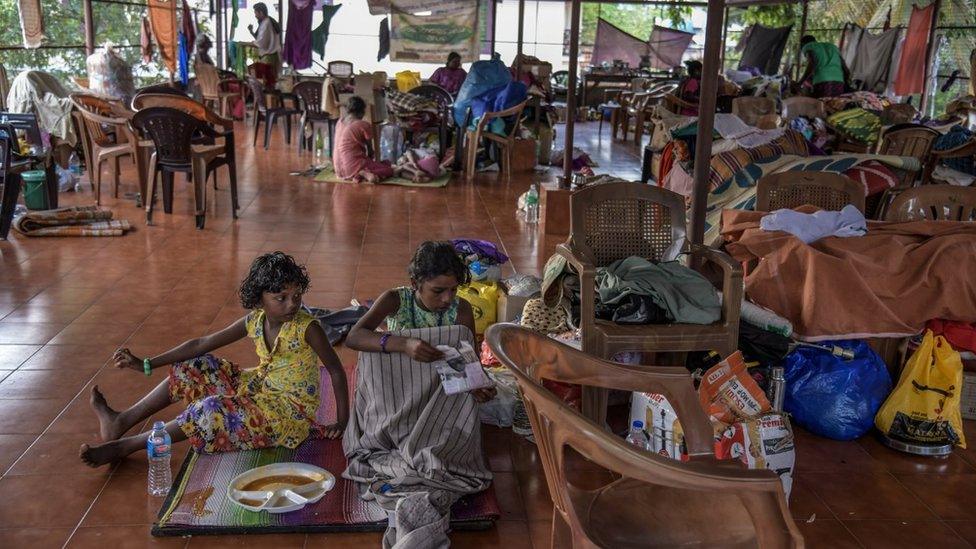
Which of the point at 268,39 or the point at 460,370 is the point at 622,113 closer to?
the point at 268,39

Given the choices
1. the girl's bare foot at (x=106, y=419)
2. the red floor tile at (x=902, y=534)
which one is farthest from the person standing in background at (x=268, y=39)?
the red floor tile at (x=902, y=534)

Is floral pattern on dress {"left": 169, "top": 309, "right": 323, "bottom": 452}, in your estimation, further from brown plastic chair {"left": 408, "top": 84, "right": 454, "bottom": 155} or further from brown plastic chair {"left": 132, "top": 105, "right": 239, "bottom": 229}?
brown plastic chair {"left": 408, "top": 84, "right": 454, "bottom": 155}

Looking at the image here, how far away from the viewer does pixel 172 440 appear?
3109 millimetres

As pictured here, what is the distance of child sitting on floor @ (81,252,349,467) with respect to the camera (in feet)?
10.1

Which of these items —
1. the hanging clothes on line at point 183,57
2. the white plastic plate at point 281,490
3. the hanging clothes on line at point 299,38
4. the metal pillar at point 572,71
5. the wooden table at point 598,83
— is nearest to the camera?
the white plastic plate at point 281,490

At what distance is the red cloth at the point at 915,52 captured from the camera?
39.1 feet

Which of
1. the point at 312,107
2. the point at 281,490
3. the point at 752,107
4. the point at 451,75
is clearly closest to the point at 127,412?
the point at 281,490

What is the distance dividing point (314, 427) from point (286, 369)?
→ 263mm

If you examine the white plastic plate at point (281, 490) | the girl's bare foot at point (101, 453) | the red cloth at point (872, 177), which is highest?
the red cloth at point (872, 177)

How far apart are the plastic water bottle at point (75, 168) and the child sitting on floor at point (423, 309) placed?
5.64 metres

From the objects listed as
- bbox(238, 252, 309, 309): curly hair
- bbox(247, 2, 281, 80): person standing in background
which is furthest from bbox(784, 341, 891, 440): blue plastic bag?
bbox(247, 2, 281, 80): person standing in background

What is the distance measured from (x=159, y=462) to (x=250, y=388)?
1.37 ft

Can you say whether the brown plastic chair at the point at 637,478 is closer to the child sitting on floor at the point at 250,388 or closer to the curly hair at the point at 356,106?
the child sitting on floor at the point at 250,388

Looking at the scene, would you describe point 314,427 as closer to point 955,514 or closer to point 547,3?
point 955,514
